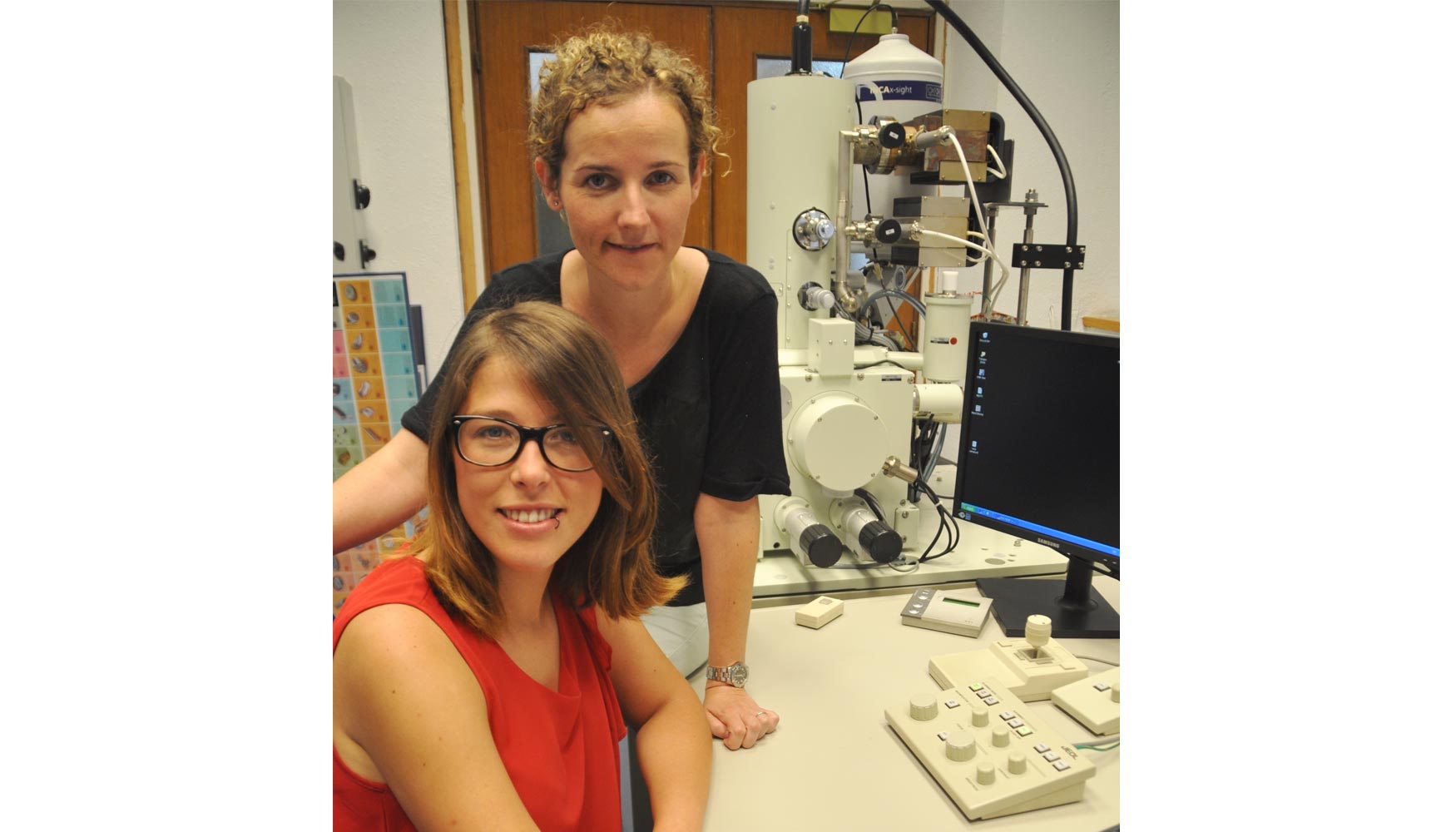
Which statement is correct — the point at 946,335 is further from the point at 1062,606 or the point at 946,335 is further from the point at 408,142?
the point at 408,142

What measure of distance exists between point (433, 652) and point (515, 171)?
2290mm

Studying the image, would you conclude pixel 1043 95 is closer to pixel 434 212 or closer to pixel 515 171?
pixel 515 171

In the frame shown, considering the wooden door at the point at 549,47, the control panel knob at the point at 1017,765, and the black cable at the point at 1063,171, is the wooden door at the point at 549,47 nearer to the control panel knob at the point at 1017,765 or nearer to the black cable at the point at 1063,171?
the black cable at the point at 1063,171

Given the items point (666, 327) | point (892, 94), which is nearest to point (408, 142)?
point (892, 94)

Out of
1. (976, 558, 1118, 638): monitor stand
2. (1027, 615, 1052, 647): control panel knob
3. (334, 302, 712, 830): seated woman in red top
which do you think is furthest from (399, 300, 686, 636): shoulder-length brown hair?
(976, 558, 1118, 638): monitor stand

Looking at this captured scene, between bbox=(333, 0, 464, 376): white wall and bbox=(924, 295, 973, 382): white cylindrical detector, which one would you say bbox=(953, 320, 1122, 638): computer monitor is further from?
bbox=(333, 0, 464, 376): white wall

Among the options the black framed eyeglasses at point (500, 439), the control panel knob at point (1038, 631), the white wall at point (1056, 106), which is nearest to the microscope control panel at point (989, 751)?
the control panel knob at point (1038, 631)

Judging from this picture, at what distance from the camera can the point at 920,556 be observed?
1.51 m

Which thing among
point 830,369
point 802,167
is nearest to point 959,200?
point 802,167

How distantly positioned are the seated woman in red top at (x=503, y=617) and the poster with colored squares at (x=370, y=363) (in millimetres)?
859

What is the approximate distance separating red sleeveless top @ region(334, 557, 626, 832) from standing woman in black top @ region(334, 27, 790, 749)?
0.61ft

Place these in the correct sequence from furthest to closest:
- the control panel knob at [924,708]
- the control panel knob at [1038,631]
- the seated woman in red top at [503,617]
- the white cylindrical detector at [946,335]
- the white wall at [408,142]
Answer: the white wall at [408,142] < the white cylindrical detector at [946,335] < the control panel knob at [1038,631] < the control panel knob at [924,708] < the seated woman in red top at [503,617]

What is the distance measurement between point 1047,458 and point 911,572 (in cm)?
37

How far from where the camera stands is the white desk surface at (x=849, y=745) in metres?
0.82
